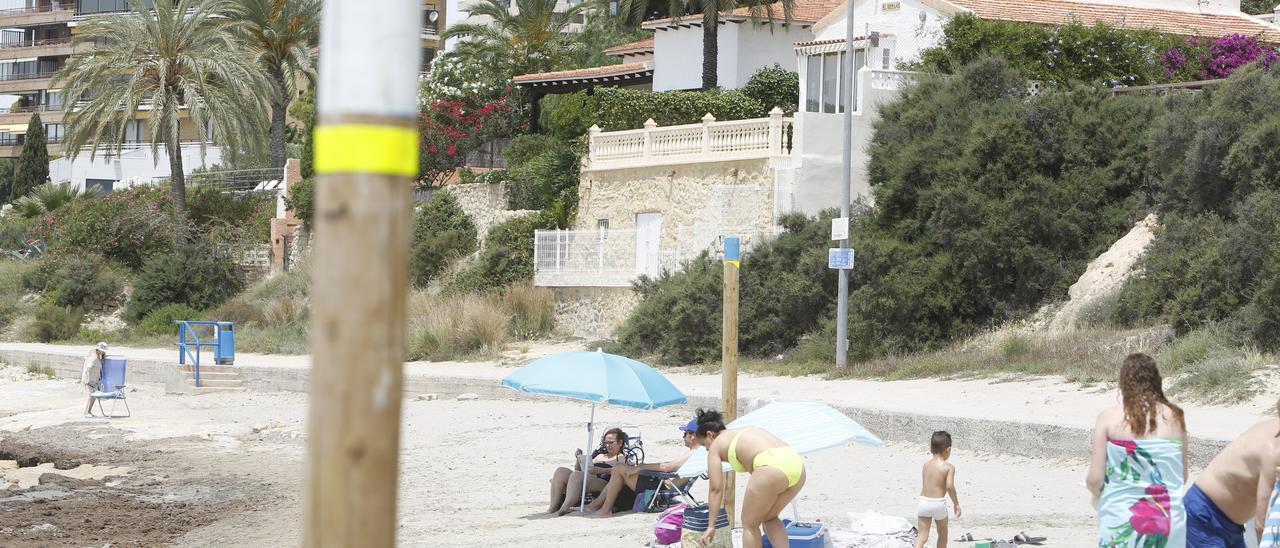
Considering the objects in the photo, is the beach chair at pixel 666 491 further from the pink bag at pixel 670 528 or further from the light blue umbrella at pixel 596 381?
the pink bag at pixel 670 528

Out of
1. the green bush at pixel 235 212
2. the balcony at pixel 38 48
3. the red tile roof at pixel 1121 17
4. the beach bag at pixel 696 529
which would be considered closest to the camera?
the beach bag at pixel 696 529

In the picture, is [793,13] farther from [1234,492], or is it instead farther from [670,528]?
[1234,492]

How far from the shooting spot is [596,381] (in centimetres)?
1351

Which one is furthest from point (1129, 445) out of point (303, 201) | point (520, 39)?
point (520, 39)

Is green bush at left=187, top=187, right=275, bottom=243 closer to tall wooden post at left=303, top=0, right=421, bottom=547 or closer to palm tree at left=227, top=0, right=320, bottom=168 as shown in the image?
palm tree at left=227, top=0, right=320, bottom=168

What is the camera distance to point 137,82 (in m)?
37.7

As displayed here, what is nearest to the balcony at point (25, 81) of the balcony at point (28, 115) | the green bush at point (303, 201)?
the balcony at point (28, 115)

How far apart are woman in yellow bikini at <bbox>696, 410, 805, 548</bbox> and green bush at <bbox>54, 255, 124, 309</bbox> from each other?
33824 millimetres

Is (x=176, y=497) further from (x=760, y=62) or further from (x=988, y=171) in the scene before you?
(x=760, y=62)

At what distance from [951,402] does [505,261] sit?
15520mm

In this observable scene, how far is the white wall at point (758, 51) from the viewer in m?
36.5

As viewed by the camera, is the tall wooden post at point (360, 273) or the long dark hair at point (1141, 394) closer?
the tall wooden post at point (360, 273)

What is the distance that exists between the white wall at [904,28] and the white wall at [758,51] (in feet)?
18.7

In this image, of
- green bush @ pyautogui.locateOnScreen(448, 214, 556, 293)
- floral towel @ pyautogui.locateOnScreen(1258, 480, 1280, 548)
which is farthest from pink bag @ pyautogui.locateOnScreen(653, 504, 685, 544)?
green bush @ pyautogui.locateOnScreen(448, 214, 556, 293)
